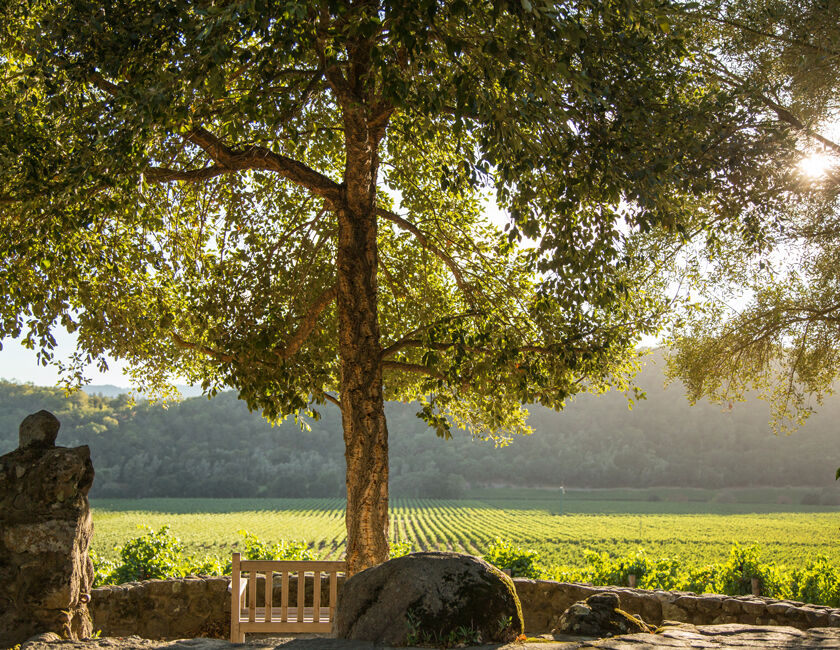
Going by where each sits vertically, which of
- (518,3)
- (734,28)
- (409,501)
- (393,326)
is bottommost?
(409,501)

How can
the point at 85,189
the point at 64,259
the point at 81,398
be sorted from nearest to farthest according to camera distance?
the point at 85,189
the point at 64,259
the point at 81,398

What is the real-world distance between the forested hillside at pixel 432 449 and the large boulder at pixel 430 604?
8093cm

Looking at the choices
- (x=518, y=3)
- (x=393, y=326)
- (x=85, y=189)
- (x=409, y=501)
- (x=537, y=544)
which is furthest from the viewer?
(x=409, y=501)

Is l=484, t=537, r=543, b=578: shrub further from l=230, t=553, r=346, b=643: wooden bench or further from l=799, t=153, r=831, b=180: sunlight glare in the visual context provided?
l=799, t=153, r=831, b=180: sunlight glare

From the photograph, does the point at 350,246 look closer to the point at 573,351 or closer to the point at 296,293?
the point at 296,293

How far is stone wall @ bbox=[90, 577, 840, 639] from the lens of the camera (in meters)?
8.00

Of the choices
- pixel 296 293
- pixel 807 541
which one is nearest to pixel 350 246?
pixel 296 293

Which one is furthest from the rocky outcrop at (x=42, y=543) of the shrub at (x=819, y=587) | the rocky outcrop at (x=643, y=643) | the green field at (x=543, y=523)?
the green field at (x=543, y=523)

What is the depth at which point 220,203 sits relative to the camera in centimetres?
980

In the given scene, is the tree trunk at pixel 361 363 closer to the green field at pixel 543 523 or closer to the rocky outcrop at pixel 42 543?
the rocky outcrop at pixel 42 543

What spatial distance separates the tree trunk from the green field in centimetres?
2735

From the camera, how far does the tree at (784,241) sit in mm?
9992

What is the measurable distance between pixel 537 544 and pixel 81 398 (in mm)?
75315

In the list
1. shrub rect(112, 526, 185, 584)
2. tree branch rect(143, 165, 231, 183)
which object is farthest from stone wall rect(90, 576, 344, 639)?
tree branch rect(143, 165, 231, 183)
